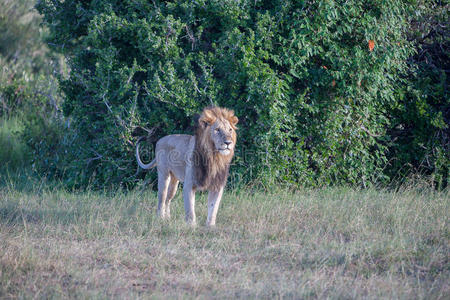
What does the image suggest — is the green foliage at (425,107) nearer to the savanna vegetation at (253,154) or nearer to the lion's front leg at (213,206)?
the savanna vegetation at (253,154)

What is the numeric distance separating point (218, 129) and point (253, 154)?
1893 millimetres

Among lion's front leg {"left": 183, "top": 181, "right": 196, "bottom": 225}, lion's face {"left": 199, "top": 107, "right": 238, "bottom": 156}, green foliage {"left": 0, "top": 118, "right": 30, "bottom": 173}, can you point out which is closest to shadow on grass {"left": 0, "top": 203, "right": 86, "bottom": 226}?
lion's front leg {"left": 183, "top": 181, "right": 196, "bottom": 225}

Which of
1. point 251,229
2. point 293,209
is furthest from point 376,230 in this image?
point 251,229

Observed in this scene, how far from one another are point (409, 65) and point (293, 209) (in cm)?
Result: 424

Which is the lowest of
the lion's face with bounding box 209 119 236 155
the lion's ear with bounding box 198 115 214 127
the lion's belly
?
the lion's belly

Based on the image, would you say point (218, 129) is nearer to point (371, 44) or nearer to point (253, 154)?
point (253, 154)

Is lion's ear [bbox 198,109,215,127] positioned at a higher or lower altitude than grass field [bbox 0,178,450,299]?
higher

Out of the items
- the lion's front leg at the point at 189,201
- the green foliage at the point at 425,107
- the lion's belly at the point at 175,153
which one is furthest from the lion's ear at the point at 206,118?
the green foliage at the point at 425,107

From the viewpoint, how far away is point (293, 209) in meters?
5.97

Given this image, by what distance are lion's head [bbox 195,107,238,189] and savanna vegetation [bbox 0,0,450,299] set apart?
0.59 meters

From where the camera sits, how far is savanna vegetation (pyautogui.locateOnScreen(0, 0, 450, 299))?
4.17 meters

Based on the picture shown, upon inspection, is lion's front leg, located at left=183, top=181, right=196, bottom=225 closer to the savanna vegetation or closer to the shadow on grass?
the savanna vegetation

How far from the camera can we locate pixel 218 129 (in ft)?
17.1

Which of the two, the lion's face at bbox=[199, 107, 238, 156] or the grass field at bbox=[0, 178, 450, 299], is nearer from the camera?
the grass field at bbox=[0, 178, 450, 299]
